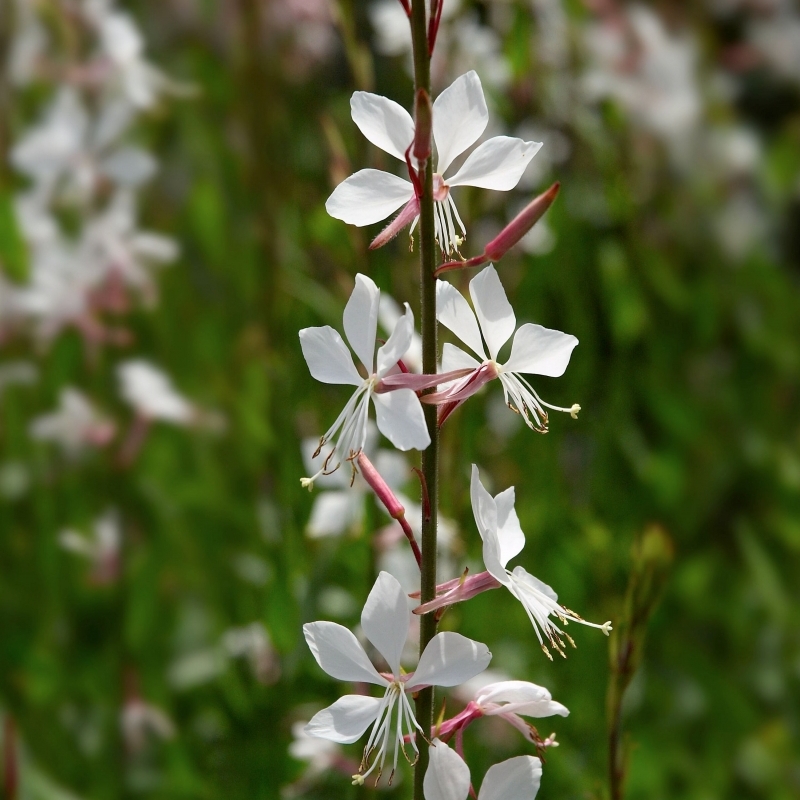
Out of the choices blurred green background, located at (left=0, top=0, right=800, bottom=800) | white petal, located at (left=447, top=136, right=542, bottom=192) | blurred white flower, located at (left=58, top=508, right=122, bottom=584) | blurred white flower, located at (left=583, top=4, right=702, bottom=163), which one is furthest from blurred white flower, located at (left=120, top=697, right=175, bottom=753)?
blurred white flower, located at (left=583, top=4, right=702, bottom=163)

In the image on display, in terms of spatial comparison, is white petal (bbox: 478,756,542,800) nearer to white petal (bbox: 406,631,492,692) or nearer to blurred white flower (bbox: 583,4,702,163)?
white petal (bbox: 406,631,492,692)

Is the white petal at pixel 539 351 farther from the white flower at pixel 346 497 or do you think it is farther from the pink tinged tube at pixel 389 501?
the white flower at pixel 346 497

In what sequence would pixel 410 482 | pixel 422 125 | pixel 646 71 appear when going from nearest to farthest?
pixel 422 125 < pixel 410 482 < pixel 646 71

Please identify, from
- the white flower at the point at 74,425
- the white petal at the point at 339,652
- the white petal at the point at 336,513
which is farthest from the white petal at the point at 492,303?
the white flower at the point at 74,425

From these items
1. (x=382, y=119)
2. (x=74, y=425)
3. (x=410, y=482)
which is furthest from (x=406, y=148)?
(x=74, y=425)

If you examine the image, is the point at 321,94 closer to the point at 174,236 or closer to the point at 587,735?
the point at 174,236

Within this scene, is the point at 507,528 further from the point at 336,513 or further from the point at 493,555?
the point at 336,513
